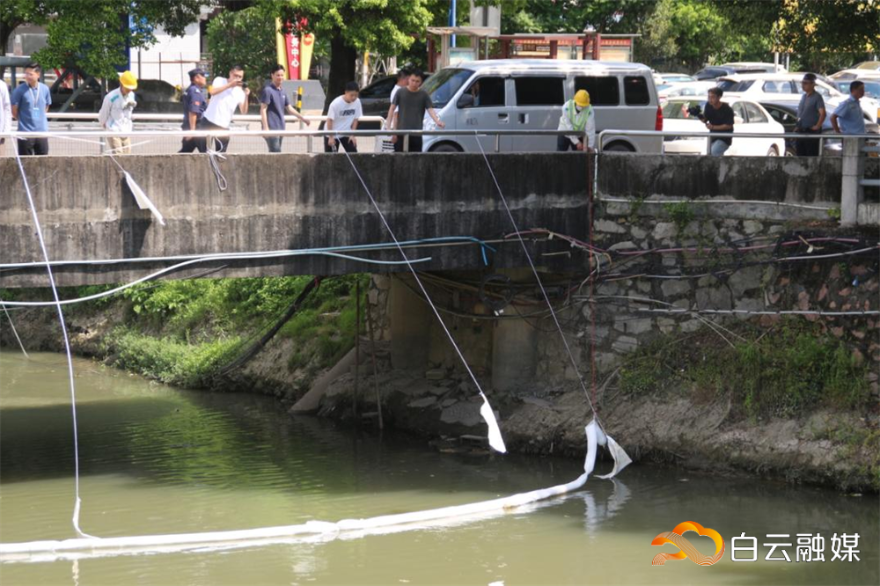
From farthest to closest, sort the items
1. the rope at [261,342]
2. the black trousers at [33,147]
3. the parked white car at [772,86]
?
the parked white car at [772,86] < the rope at [261,342] < the black trousers at [33,147]

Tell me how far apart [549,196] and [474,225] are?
1132 millimetres

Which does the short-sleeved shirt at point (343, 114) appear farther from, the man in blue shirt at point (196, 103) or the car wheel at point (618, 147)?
the car wheel at point (618, 147)

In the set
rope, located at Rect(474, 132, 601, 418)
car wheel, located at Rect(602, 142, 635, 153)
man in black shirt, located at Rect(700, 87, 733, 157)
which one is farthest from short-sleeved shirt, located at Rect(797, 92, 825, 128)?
rope, located at Rect(474, 132, 601, 418)

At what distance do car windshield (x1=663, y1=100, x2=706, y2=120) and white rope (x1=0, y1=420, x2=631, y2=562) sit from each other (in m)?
12.7

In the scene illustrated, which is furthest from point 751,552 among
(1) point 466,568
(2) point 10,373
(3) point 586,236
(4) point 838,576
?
(2) point 10,373

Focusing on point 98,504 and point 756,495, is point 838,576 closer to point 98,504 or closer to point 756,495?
point 756,495

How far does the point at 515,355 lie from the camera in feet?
57.8

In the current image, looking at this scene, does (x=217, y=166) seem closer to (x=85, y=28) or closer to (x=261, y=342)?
(x=261, y=342)

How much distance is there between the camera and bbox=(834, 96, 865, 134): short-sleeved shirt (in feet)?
57.4

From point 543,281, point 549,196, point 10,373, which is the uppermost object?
point 549,196

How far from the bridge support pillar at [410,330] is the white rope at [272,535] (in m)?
4.99

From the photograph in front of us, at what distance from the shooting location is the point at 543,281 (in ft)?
56.3

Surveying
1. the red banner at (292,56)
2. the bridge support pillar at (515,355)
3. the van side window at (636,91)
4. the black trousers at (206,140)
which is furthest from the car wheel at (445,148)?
the red banner at (292,56)

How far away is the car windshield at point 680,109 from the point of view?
25.7m
